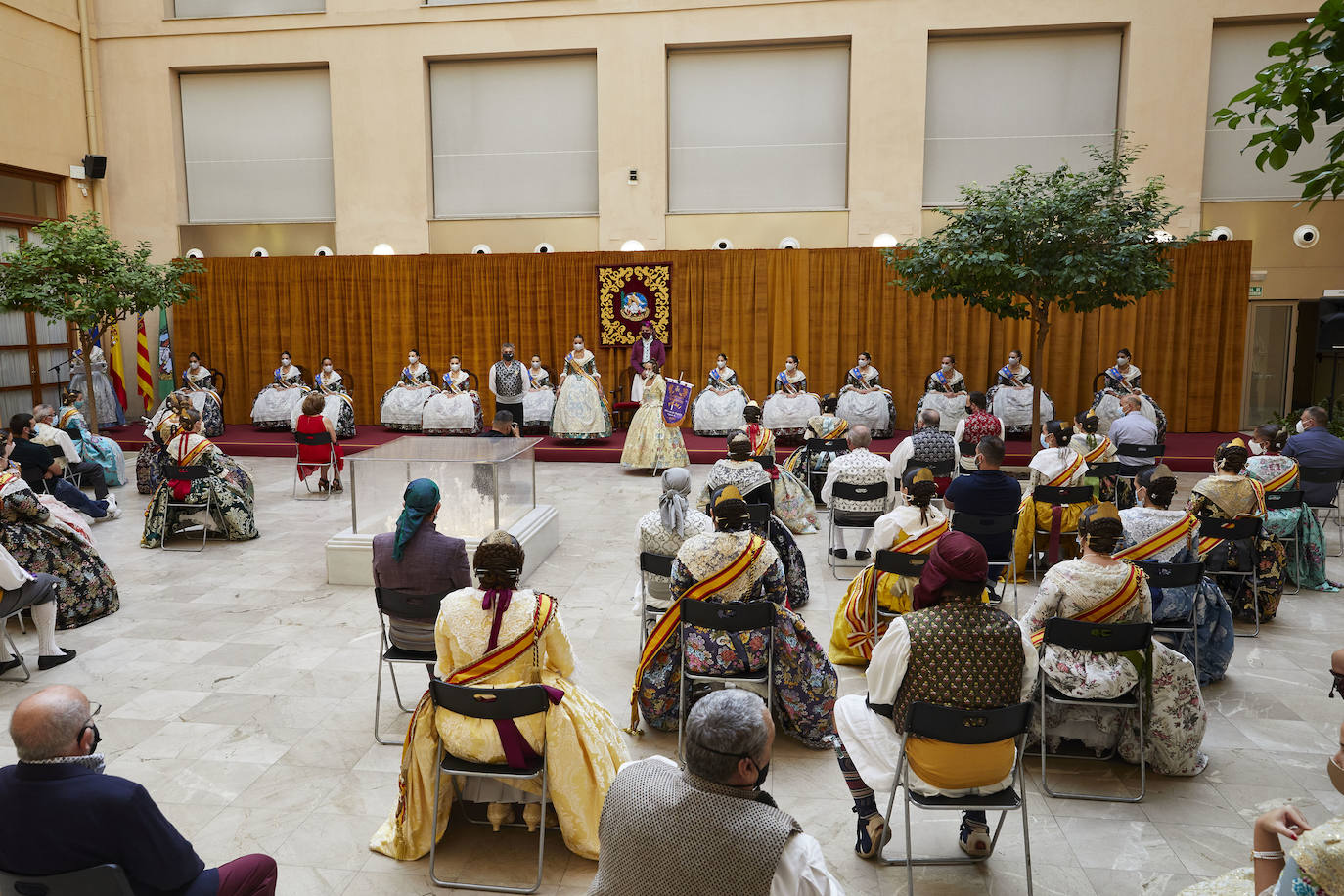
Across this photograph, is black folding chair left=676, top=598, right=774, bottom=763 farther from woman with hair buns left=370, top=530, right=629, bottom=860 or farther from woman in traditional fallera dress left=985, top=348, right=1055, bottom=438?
woman in traditional fallera dress left=985, top=348, right=1055, bottom=438

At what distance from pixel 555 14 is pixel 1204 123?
9802mm

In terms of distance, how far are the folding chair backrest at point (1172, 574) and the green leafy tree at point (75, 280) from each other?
11053mm

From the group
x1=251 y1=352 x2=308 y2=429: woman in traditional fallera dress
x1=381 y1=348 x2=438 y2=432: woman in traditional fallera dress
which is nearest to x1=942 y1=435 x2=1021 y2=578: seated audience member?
x1=381 y1=348 x2=438 y2=432: woman in traditional fallera dress

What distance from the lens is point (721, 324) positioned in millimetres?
14312

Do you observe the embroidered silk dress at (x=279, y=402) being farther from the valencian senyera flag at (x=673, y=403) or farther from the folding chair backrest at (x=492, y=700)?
the folding chair backrest at (x=492, y=700)

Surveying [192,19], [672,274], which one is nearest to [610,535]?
[672,274]

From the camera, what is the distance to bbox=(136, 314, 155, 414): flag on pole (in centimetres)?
1446

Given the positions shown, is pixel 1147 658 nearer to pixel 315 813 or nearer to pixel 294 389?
pixel 315 813

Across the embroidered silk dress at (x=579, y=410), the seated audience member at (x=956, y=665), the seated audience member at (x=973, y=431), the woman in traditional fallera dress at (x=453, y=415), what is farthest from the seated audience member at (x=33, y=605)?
the woman in traditional fallera dress at (x=453, y=415)

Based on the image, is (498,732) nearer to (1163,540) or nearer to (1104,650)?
(1104,650)

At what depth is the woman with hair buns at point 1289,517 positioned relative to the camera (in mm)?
6250

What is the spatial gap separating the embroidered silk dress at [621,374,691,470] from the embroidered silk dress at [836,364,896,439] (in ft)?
9.27

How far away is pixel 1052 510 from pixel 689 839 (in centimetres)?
532

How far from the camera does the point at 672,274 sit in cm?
1420
